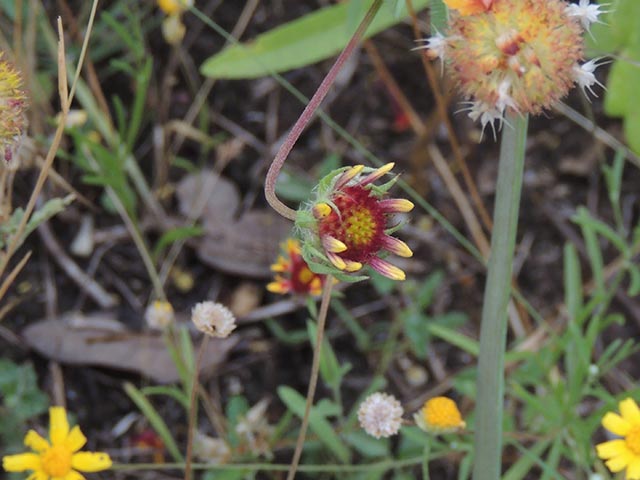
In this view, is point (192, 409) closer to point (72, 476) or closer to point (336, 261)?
point (72, 476)

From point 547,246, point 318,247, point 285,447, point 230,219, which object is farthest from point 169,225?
point 318,247

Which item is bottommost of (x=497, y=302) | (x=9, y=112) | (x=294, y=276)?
(x=294, y=276)

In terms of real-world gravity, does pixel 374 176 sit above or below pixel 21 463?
above

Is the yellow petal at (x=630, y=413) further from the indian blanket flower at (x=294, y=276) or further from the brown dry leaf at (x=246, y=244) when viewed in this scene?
the brown dry leaf at (x=246, y=244)

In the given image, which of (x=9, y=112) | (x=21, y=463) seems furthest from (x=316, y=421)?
(x=9, y=112)

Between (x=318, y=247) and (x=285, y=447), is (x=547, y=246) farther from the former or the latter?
(x=318, y=247)

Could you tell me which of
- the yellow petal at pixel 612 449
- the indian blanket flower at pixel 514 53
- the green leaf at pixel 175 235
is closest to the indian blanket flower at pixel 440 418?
the yellow petal at pixel 612 449
